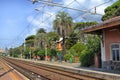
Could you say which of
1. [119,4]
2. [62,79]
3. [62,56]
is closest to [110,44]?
[62,79]

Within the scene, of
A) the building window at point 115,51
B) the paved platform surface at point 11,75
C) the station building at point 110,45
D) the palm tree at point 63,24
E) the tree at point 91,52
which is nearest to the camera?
the paved platform surface at point 11,75

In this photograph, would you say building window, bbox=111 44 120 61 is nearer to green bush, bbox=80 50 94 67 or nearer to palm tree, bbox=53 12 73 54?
green bush, bbox=80 50 94 67

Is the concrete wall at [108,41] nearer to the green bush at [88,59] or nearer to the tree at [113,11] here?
the green bush at [88,59]

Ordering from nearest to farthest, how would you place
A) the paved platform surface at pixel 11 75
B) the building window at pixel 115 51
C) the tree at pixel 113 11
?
the paved platform surface at pixel 11 75 < the building window at pixel 115 51 < the tree at pixel 113 11

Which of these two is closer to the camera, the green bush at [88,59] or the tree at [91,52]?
the tree at [91,52]

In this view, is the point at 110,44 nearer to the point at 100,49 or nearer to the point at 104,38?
the point at 104,38

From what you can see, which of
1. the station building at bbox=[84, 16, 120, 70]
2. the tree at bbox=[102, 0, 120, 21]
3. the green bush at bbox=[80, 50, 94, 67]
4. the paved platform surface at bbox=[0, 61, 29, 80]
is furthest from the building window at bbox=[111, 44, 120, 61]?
the tree at bbox=[102, 0, 120, 21]

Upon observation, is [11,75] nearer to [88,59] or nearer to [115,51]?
[115,51]

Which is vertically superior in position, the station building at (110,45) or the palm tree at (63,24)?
the palm tree at (63,24)

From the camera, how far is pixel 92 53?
3984 centimetres

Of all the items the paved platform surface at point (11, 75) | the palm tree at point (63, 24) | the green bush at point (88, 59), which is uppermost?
the palm tree at point (63, 24)

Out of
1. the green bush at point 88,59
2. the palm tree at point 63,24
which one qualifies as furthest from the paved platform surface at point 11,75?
the palm tree at point 63,24

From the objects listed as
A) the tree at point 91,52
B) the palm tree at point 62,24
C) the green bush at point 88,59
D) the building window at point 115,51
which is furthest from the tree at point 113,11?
the building window at point 115,51

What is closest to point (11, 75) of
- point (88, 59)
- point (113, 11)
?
point (88, 59)
